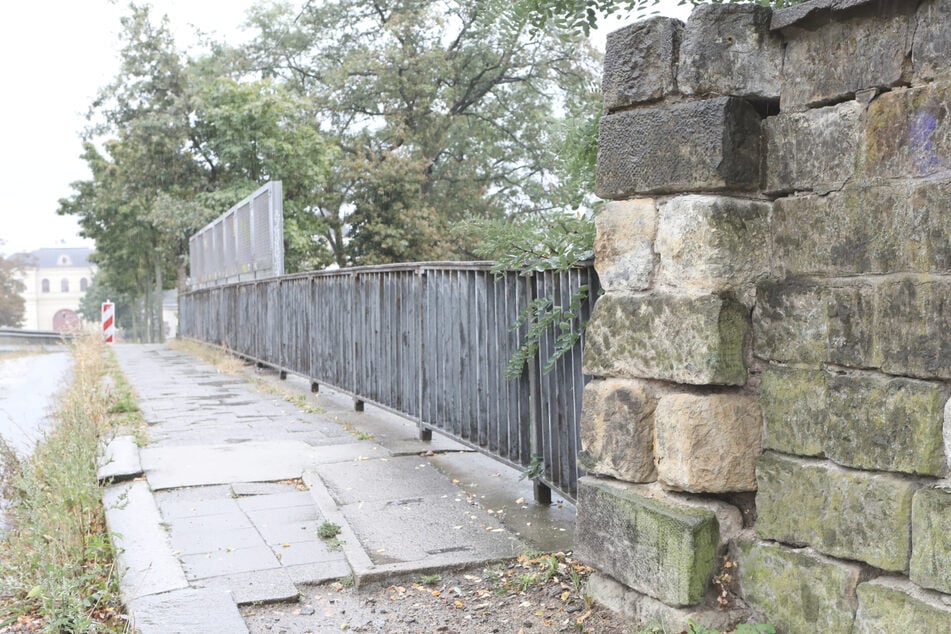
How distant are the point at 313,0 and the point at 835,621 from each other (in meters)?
36.6

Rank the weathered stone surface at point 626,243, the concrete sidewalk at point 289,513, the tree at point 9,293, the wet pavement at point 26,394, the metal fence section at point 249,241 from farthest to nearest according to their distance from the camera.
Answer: the tree at point 9,293
the metal fence section at point 249,241
the wet pavement at point 26,394
the concrete sidewalk at point 289,513
the weathered stone surface at point 626,243

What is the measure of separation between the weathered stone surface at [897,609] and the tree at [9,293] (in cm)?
7791

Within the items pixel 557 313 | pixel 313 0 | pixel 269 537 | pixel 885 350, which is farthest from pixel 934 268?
pixel 313 0

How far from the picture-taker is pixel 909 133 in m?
2.67

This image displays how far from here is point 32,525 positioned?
15.0ft

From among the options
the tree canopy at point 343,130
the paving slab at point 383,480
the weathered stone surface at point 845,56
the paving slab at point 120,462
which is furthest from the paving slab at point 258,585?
the tree canopy at point 343,130

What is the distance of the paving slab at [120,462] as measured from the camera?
6.18 meters

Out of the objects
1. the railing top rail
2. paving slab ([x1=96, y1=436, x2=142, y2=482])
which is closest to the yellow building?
the railing top rail

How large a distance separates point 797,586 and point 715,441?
1.70ft

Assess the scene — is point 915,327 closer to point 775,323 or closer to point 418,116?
point 775,323

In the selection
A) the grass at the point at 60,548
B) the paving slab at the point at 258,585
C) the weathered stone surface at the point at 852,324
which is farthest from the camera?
the paving slab at the point at 258,585

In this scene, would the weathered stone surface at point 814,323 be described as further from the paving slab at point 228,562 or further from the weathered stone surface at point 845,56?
the paving slab at point 228,562

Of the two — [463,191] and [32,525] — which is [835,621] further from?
[463,191]

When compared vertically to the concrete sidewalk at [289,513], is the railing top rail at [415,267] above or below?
above
